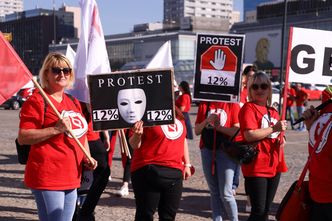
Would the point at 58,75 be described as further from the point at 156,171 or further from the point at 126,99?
the point at 156,171

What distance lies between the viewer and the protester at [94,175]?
6.29m

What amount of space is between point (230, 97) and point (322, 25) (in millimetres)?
71428

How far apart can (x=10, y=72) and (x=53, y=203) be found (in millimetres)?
1186

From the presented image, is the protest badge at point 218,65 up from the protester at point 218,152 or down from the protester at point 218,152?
up

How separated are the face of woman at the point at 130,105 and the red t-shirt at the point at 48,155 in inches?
17.5

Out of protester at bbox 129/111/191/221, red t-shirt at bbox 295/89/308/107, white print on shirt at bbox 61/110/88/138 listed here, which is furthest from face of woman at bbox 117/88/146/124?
red t-shirt at bbox 295/89/308/107

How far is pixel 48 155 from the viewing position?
13.7 ft

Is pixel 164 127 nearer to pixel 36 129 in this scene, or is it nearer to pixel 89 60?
pixel 36 129

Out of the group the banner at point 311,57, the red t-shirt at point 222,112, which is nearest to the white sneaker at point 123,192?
the red t-shirt at point 222,112

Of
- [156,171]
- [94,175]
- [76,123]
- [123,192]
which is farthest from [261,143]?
[123,192]

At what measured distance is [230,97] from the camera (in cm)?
598

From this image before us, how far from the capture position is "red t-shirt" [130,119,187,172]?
15.3 ft

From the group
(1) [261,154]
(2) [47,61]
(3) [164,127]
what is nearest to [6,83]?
(2) [47,61]

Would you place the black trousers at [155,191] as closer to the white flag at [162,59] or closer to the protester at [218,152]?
the protester at [218,152]
